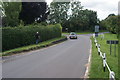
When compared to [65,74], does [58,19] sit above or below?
above

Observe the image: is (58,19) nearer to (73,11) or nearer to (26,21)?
(73,11)

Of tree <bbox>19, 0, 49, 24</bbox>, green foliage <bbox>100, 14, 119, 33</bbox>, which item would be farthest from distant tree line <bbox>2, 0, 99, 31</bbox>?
green foliage <bbox>100, 14, 119, 33</bbox>

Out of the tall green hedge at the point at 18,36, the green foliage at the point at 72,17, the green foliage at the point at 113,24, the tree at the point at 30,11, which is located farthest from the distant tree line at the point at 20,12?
the green foliage at the point at 72,17

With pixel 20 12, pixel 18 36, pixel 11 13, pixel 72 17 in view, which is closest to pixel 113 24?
pixel 20 12

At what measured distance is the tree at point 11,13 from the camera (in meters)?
51.9

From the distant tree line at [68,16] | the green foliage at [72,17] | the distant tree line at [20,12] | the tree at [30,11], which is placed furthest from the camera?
the green foliage at [72,17]

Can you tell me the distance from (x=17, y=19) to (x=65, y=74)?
4417cm

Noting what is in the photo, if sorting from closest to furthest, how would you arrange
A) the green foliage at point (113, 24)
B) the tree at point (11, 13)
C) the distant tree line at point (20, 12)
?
the green foliage at point (113, 24), the tree at point (11, 13), the distant tree line at point (20, 12)

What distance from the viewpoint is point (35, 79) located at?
31.2ft

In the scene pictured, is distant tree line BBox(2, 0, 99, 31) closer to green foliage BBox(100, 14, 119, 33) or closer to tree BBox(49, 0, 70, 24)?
tree BBox(49, 0, 70, 24)

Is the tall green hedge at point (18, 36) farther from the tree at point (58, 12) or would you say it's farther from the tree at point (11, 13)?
the tree at point (58, 12)

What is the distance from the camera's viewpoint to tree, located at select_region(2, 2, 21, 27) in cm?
5194

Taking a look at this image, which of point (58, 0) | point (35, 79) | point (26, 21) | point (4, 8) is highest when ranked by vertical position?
point (58, 0)

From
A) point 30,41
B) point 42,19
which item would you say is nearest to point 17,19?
point 42,19
